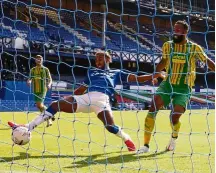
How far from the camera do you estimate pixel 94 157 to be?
5395mm

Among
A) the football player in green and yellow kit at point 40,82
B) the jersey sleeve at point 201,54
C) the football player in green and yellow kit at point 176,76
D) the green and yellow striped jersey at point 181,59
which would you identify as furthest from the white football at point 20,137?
the football player in green and yellow kit at point 40,82

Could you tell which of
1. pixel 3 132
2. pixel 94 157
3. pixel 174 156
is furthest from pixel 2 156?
pixel 3 132

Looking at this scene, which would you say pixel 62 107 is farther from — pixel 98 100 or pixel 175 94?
pixel 175 94

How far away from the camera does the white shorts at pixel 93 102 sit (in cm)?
558

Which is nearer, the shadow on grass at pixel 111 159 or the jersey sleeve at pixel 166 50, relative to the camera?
the shadow on grass at pixel 111 159

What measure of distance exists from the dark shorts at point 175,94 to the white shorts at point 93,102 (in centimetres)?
62

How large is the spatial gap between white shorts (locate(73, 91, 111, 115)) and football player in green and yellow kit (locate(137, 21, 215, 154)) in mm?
543

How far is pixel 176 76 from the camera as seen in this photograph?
5.52 meters

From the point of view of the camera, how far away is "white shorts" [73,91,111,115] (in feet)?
18.3

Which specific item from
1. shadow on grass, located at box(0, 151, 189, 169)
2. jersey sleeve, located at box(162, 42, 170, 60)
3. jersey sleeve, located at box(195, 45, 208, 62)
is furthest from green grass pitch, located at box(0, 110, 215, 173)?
jersey sleeve, located at box(162, 42, 170, 60)

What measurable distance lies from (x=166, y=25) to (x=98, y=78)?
57.2 ft

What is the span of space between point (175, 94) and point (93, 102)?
934mm

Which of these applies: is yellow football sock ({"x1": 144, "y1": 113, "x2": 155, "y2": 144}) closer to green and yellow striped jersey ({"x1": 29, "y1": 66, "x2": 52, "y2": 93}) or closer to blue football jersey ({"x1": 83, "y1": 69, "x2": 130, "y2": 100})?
blue football jersey ({"x1": 83, "y1": 69, "x2": 130, "y2": 100})

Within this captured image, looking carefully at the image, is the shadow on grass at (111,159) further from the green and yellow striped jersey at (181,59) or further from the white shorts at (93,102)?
the green and yellow striped jersey at (181,59)
